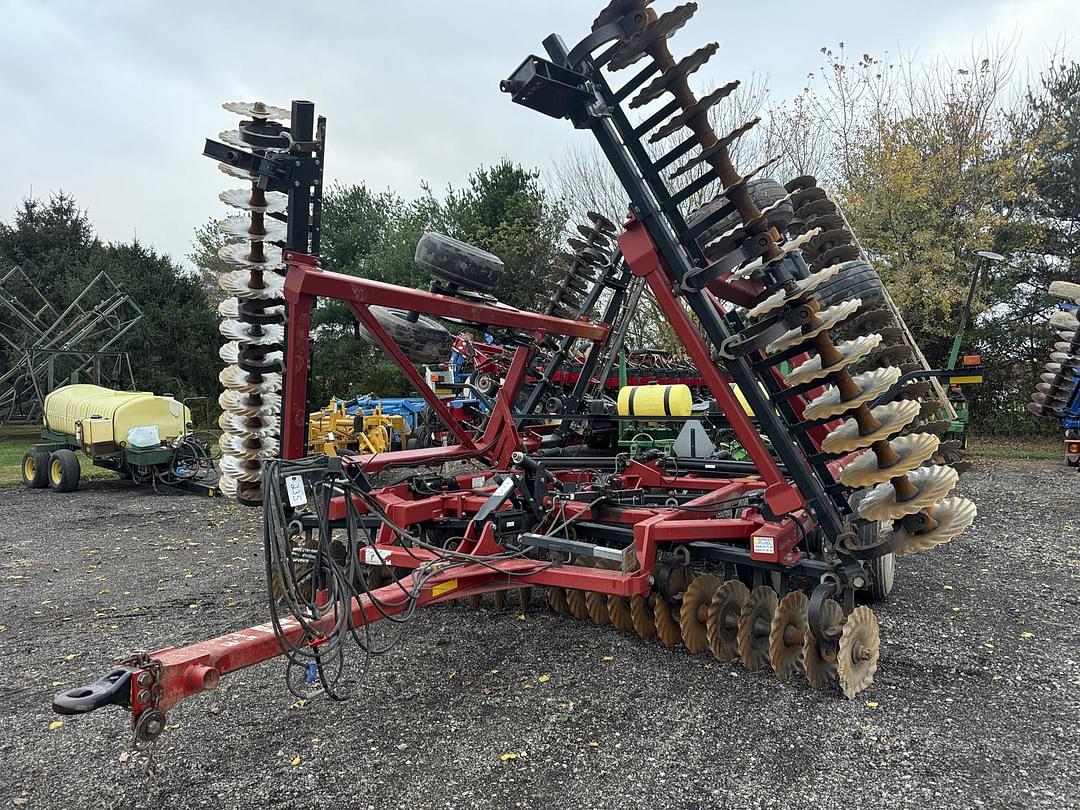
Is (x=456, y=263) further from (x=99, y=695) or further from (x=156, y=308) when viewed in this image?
(x=156, y=308)

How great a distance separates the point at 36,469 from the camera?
12188 mm

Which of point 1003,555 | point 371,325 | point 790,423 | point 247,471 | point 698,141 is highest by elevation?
point 698,141

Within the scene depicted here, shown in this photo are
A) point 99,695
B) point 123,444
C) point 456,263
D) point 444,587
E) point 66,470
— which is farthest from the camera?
point 66,470

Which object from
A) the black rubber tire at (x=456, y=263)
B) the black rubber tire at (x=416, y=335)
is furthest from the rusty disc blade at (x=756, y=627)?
the black rubber tire at (x=416, y=335)

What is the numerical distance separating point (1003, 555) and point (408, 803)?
238 inches

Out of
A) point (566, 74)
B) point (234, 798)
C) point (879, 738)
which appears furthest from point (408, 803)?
point (566, 74)

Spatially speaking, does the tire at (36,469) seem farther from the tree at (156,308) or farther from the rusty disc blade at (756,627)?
the rusty disc blade at (756,627)

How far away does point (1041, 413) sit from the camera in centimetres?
1020

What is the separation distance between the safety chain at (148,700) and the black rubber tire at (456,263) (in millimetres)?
3149

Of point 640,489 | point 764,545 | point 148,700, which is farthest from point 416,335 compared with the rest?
point 148,700

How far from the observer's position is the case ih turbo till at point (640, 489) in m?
3.32

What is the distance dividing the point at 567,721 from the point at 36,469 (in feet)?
39.3

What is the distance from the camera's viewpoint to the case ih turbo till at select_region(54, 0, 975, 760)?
131 inches

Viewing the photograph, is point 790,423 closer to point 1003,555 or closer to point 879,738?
point 879,738
